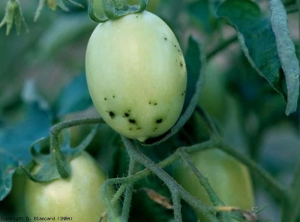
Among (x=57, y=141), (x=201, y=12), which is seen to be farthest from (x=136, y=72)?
(x=201, y=12)

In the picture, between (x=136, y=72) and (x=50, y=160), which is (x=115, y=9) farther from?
(x=50, y=160)

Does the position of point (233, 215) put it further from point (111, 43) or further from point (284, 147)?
point (284, 147)

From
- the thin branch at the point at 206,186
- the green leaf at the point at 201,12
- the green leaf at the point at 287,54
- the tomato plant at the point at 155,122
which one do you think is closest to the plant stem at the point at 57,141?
the tomato plant at the point at 155,122

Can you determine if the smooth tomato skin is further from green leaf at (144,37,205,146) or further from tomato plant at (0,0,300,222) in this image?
green leaf at (144,37,205,146)

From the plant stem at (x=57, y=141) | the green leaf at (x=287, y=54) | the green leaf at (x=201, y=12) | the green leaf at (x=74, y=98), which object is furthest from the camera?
the green leaf at (x=201, y=12)

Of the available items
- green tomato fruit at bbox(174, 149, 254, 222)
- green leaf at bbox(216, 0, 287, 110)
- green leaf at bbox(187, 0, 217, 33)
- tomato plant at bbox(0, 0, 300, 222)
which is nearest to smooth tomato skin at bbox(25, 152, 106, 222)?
tomato plant at bbox(0, 0, 300, 222)

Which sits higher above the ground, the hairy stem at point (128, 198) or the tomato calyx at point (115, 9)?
the tomato calyx at point (115, 9)

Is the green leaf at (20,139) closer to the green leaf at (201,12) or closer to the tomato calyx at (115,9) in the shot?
the tomato calyx at (115,9)

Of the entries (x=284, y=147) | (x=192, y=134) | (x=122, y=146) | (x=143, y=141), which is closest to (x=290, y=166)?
(x=284, y=147)
